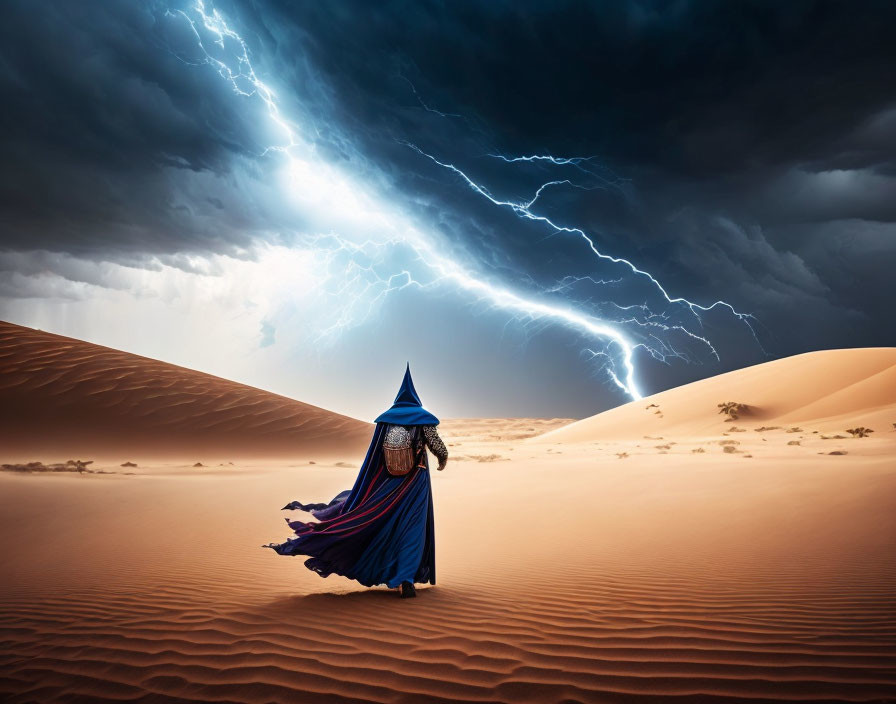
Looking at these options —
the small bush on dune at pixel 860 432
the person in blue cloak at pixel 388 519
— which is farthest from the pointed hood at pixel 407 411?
the small bush on dune at pixel 860 432

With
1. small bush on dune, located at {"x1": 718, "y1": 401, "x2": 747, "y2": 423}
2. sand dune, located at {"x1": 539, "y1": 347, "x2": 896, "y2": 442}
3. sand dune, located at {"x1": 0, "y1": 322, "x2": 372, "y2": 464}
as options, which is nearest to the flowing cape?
sand dune, located at {"x1": 0, "y1": 322, "x2": 372, "y2": 464}

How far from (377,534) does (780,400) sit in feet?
91.1

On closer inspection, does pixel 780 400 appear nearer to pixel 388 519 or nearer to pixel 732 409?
pixel 732 409

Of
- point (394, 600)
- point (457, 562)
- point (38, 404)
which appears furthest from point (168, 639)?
point (38, 404)

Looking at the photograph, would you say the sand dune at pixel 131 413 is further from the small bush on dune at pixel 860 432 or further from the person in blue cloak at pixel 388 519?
the small bush on dune at pixel 860 432

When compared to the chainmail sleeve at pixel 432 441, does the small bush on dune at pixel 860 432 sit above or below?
above

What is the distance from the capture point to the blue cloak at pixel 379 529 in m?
4.63

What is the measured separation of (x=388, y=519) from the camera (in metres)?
4.91

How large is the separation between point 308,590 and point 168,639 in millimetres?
1725

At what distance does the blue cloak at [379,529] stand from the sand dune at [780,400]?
18737mm

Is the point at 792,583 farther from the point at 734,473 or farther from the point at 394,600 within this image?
the point at 734,473

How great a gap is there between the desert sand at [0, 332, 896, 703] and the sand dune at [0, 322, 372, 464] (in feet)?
25.3

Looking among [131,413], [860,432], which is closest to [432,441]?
[860,432]

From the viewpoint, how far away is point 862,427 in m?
17.1
